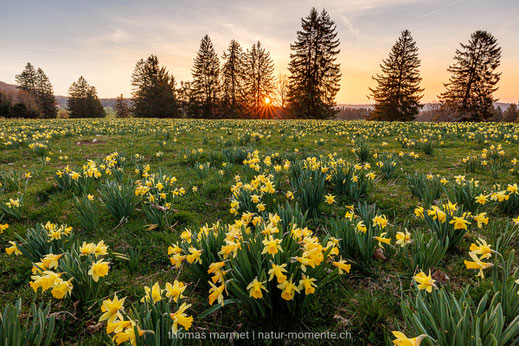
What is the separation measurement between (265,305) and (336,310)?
526 mm

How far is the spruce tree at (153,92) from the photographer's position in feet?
149

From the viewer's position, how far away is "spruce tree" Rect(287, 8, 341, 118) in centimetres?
3597

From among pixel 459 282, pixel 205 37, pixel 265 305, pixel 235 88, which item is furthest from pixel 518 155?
pixel 205 37

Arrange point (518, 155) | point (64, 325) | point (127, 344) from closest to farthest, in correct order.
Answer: point (127, 344) → point (64, 325) → point (518, 155)

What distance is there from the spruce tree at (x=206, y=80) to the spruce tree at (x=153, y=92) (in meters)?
5.14

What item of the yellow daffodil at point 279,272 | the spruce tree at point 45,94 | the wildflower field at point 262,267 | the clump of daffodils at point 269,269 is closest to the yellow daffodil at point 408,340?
the wildflower field at point 262,267

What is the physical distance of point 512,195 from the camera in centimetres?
274

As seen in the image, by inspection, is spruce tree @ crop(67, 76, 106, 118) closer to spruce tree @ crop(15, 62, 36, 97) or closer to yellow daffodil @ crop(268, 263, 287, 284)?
spruce tree @ crop(15, 62, 36, 97)

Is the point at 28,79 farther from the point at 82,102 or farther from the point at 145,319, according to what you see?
the point at 145,319

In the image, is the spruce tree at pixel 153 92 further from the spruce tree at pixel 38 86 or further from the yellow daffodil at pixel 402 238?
the yellow daffodil at pixel 402 238

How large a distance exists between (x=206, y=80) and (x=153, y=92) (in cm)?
1006

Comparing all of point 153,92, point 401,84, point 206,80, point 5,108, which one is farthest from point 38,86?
point 401,84

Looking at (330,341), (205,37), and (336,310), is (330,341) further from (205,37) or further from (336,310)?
(205,37)

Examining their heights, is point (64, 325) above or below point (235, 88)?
below
